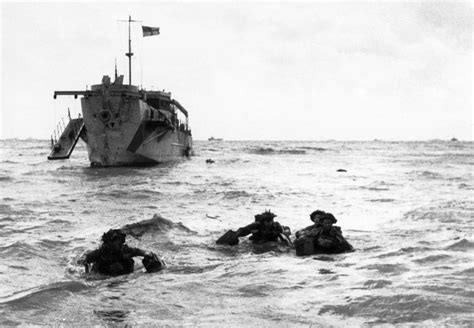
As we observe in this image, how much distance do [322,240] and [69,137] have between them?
1238 inches

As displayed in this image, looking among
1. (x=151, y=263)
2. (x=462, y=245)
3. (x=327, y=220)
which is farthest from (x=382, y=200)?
(x=151, y=263)

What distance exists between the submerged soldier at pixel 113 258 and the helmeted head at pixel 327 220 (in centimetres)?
313

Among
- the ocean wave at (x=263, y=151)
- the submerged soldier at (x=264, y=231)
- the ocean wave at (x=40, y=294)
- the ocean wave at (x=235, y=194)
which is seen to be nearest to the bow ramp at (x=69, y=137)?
the ocean wave at (x=235, y=194)

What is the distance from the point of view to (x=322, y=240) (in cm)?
911

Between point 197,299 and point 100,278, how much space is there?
1806 millimetres

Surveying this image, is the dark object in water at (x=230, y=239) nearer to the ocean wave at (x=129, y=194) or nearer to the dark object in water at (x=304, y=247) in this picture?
the dark object in water at (x=304, y=247)

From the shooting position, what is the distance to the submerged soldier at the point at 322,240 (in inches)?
357

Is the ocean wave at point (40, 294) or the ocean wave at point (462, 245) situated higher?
the ocean wave at point (462, 245)

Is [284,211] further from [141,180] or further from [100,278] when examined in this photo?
[141,180]

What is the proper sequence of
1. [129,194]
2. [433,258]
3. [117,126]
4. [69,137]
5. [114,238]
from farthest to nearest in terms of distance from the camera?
[69,137] < [117,126] < [129,194] < [433,258] < [114,238]

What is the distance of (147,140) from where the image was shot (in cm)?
3431

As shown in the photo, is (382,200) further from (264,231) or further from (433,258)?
(433,258)

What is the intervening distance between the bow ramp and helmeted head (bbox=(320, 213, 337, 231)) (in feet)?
96.9

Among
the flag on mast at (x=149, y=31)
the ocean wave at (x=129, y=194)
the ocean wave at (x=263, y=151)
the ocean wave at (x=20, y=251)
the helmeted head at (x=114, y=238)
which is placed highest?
the flag on mast at (x=149, y=31)
